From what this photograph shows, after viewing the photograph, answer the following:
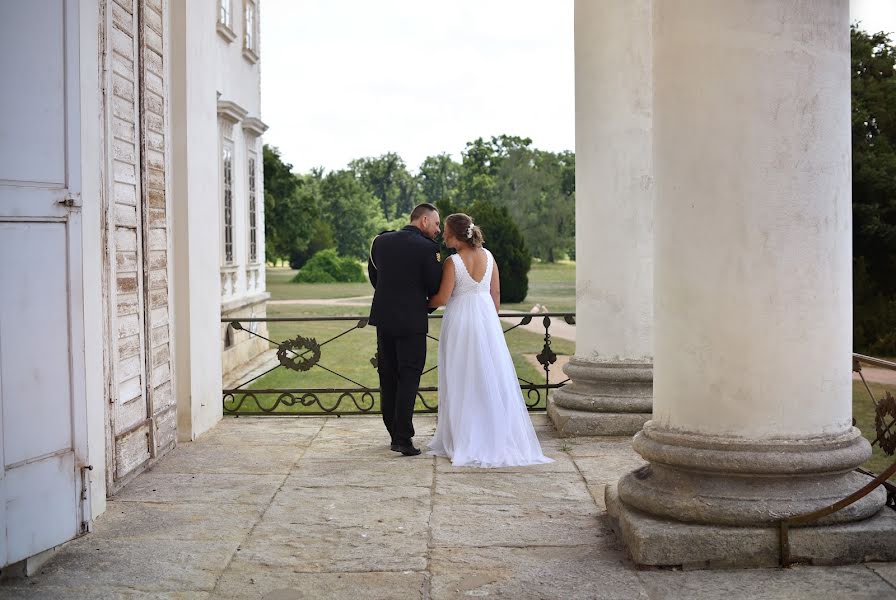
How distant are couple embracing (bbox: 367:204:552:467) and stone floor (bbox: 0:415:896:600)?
36 centimetres

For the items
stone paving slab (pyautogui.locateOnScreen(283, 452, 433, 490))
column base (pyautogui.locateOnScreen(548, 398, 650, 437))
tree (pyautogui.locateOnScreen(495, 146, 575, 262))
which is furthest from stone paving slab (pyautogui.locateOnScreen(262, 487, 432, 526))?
tree (pyautogui.locateOnScreen(495, 146, 575, 262))

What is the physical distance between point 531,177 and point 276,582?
47525mm

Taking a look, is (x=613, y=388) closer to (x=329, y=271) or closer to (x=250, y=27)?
(x=250, y=27)

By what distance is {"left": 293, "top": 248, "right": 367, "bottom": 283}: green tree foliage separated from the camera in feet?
146

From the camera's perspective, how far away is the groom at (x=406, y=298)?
26.0 ft

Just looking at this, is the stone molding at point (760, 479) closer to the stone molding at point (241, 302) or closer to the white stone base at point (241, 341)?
the white stone base at point (241, 341)

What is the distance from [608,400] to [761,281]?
394 cm

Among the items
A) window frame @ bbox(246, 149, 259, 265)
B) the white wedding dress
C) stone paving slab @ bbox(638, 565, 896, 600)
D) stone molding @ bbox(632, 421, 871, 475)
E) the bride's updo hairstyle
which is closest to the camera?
stone paving slab @ bbox(638, 565, 896, 600)

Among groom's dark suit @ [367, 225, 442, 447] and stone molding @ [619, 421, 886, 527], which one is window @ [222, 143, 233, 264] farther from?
stone molding @ [619, 421, 886, 527]

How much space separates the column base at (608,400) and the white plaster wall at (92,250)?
12.9 feet

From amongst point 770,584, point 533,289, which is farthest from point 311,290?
point 770,584

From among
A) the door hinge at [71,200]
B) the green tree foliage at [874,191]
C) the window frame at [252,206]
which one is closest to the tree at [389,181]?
the green tree foliage at [874,191]

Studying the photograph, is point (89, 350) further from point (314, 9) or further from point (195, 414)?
point (314, 9)

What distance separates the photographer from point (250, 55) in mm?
20250
